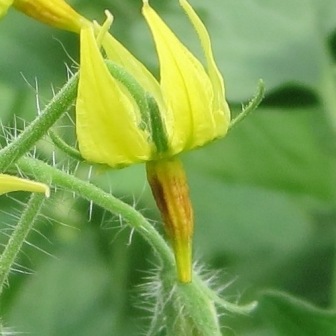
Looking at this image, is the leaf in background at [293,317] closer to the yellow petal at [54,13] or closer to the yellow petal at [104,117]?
the yellow petal at [104,117]

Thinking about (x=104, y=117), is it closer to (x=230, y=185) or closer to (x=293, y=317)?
(x=293, y=317)

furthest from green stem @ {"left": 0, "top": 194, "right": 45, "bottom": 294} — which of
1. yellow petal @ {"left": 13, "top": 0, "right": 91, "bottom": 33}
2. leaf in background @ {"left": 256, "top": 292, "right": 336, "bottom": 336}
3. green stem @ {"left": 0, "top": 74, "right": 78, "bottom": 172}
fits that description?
leaf in background @ {"left": 256, "top": 292, "right": 336, "bottom": 336}

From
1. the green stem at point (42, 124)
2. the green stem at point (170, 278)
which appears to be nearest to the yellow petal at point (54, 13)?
the green stem at point (42, 124)

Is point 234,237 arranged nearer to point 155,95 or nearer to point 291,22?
point 291,22

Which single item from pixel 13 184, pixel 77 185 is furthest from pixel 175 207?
pixel 13 184

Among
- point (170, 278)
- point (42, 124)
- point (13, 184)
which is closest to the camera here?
point (13, 184)
